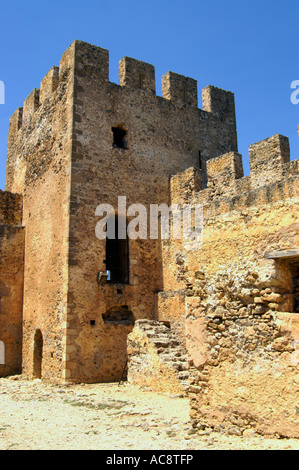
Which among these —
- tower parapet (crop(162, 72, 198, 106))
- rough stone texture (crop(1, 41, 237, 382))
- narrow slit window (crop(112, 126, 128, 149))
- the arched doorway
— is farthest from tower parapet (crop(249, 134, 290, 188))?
the arched doorway

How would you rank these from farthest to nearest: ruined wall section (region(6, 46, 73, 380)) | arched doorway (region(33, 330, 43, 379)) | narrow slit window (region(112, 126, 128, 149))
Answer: narrow slit window (region(112, 126, 128, 149)), arched doorway (region(33, 330, 43, 379)), ruined wall section (region(6, 46, 73, 380))

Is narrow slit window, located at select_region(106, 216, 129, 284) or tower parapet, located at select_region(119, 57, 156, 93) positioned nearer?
narrow slit window, located at select_region(106, 216, 129, 284)

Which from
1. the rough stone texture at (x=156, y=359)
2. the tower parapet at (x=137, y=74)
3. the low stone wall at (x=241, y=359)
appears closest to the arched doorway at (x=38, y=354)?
the rough stone texture at (x=156, y=359)

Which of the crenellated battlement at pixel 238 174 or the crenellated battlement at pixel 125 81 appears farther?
the crenellated battlement at pixel 125 81

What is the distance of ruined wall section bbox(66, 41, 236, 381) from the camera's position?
34.9 ft

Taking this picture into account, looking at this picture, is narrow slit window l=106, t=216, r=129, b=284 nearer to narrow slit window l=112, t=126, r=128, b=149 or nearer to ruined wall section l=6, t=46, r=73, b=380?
ruined wall section l=6, t=46, r=73, b=380

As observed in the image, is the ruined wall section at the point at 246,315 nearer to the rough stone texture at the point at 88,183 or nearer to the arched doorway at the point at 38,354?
the rough stone texture at the point at 88,183

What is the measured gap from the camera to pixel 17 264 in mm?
13180

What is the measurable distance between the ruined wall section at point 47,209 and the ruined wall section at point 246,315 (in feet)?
17.7

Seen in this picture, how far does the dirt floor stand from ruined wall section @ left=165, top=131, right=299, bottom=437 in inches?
11.8

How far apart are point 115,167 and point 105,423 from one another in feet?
23.2

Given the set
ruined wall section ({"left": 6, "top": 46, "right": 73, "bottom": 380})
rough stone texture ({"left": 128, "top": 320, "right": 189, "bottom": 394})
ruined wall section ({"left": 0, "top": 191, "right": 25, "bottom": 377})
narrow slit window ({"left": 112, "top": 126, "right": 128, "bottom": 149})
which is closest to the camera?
rough stone texture ({"left": 128, "top": 320, "right": 189, "bottom": 394})

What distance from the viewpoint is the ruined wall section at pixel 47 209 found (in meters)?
10.9

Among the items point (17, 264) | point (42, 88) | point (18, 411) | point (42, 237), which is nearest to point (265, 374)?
point (18, 411)
